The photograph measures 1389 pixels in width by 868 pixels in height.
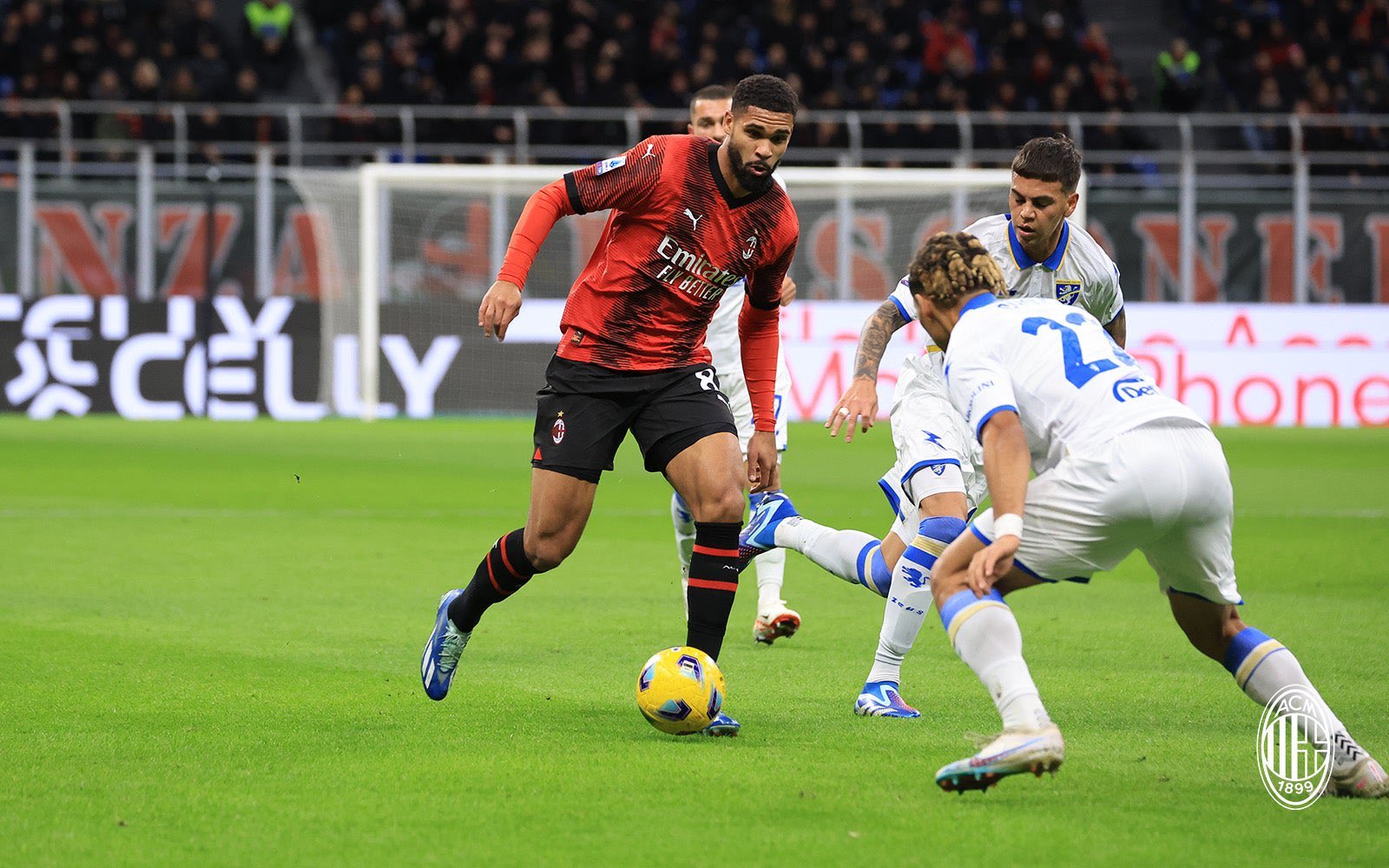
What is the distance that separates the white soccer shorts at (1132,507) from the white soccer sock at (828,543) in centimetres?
165

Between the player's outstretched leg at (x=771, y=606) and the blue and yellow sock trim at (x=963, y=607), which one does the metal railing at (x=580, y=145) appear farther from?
the blue and yellow sock trim at (x=963, y=607)

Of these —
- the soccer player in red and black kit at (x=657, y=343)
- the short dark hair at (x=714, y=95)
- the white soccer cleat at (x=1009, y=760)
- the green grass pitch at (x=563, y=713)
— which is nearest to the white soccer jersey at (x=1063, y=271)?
the soccer player in red and black kit at (x=657, y=343)

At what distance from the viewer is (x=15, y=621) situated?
736cm

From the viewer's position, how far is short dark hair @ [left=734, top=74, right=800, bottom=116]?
5.34m

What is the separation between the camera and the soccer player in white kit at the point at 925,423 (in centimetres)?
563

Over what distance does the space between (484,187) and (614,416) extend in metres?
14.7

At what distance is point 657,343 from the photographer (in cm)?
562

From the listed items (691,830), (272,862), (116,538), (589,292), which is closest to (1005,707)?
(691,830)

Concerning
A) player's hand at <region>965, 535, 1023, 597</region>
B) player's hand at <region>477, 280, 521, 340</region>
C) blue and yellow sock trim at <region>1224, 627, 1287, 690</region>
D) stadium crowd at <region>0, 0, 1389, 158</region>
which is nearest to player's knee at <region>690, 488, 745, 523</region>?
player's hand at <region>477, 280, 521, 340</region>

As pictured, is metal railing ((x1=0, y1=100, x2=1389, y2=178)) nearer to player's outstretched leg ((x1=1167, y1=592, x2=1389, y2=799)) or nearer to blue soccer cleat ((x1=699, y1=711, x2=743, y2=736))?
blue soccer cleat ((x1=699, y1=711, x2=743, y2=736))

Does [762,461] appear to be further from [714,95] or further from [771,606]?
[714,95]

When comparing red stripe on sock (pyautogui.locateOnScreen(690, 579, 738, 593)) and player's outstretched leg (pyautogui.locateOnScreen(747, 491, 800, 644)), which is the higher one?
red stripe on sock (pyautogui.locateOnScreen(690, 579, 738, 593))

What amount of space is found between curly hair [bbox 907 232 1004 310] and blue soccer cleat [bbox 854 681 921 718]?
5.19 feet

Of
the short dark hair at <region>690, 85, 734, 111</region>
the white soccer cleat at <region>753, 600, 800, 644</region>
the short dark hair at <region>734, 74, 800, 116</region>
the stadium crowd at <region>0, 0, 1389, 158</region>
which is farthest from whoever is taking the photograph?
the stadium crowd at <region>0, 0, 1389, 158</region>
